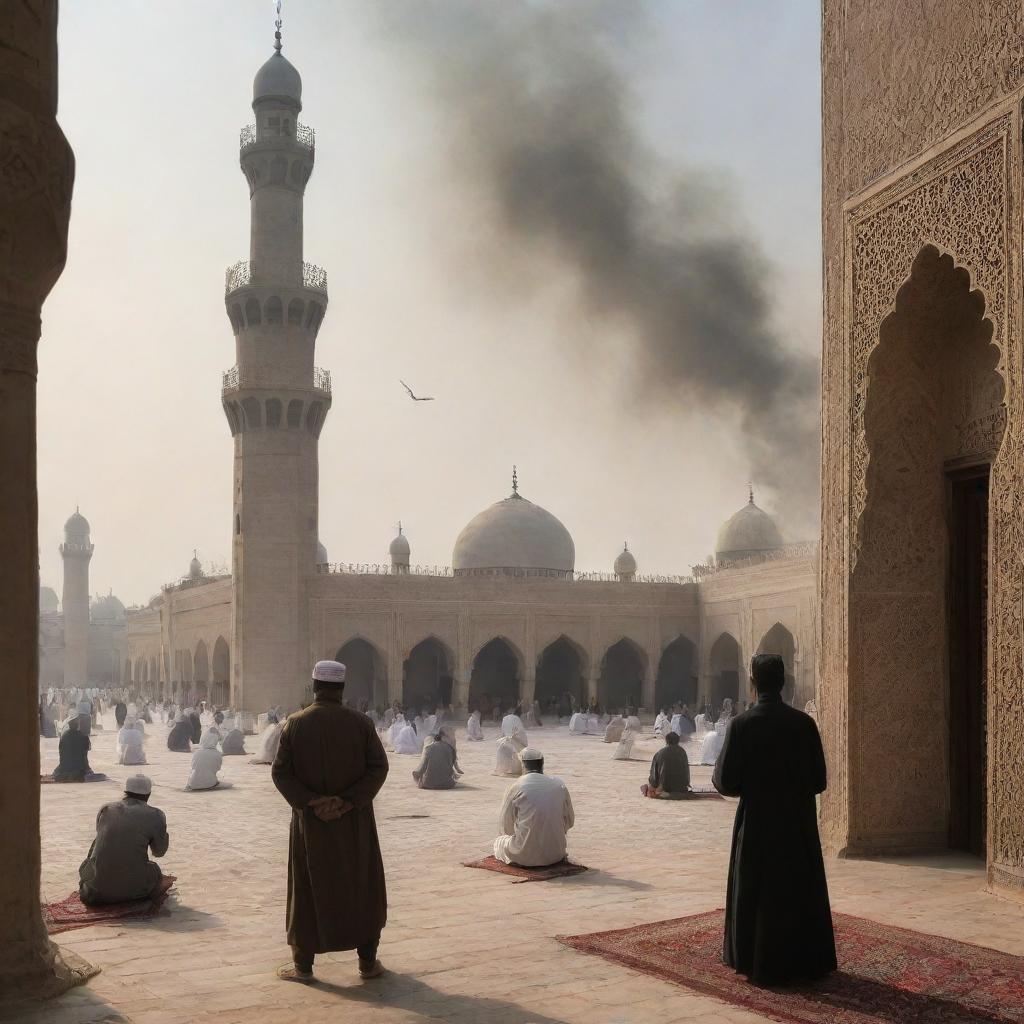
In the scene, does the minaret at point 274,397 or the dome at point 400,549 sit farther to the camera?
the dome at point 400,549

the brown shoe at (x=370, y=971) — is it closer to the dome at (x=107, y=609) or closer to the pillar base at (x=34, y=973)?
the pillar base at (x=34, y=973)

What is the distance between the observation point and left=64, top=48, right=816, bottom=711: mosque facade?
86.2ft

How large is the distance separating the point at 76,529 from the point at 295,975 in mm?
55062

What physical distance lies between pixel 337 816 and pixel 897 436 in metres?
4.16

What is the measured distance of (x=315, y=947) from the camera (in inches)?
161

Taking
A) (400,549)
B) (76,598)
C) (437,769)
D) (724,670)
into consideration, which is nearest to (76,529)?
(76,598)

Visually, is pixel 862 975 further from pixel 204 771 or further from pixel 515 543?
pixel 515 543

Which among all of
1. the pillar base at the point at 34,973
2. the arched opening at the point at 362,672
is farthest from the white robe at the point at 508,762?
the arched opening at the point at 362,672

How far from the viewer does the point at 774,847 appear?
4.10 meters

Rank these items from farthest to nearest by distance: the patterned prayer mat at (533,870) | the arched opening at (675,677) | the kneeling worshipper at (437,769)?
the arched opening at (675,677), the kneeling worshipper at (437,769), the patterned prayer mat at (533,870)

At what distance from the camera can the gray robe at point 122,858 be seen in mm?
5402

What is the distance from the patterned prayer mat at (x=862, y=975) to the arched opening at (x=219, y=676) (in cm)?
2665

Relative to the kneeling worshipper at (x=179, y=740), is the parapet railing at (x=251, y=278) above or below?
above

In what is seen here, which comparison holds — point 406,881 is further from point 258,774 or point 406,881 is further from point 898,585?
point 258,774
